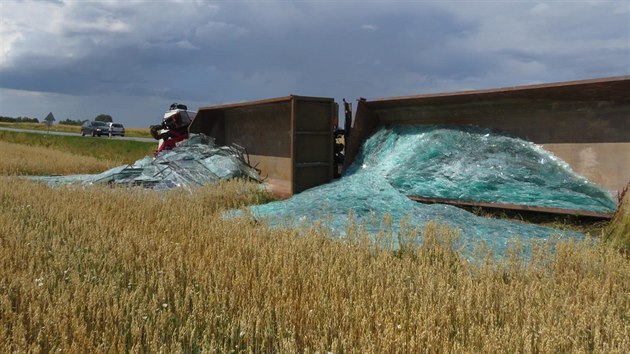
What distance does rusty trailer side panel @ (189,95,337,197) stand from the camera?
980 cm

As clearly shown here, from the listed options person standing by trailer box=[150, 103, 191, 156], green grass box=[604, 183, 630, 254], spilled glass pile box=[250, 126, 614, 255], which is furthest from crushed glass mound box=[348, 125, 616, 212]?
person standing by trailer box=[150, 103, 191, 156]

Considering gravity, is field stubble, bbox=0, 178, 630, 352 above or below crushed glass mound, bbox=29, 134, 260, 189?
below

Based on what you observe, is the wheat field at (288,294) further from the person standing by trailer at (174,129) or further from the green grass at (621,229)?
the person standing by trailer at (174,129)

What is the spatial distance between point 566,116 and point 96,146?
26425mm

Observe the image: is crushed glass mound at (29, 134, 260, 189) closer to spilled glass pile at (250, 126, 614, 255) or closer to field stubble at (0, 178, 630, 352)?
spilled glass pile at (250, 126, 614, 255)

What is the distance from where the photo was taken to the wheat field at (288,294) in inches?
114

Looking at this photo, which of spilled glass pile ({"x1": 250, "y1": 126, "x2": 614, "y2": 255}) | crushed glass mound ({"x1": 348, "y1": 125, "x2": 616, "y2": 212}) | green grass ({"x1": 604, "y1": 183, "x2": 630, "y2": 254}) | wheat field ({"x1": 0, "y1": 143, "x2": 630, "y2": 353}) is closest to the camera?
wheat field ({"x1": 0, "y1": 143, "x2": 630, "y2": 353})

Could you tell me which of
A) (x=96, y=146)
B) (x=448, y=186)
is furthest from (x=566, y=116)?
(x=96, y=146)

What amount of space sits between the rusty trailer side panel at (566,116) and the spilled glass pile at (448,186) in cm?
A: 21

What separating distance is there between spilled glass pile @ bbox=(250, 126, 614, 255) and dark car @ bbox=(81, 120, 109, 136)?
39938mm

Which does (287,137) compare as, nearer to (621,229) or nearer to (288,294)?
(621,229)

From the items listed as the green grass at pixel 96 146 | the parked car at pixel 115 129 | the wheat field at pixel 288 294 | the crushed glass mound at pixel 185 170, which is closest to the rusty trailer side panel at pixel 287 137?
the crushed glass mound at pixel 185 170

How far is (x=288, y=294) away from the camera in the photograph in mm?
3672

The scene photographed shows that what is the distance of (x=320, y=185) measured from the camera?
32.2 ft
